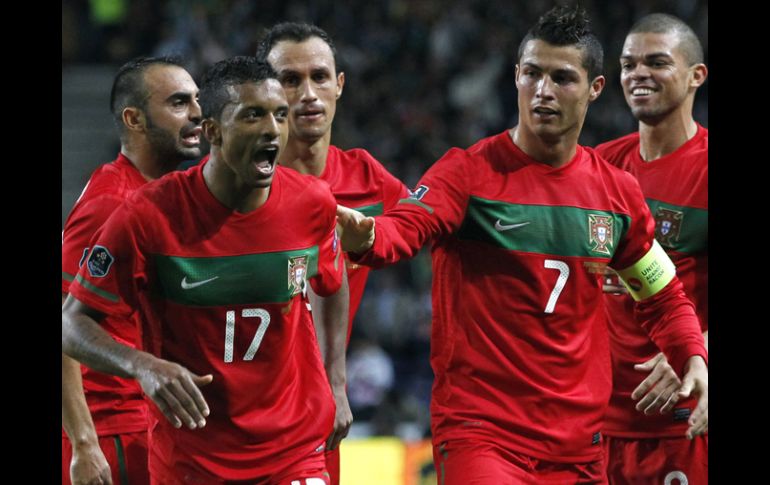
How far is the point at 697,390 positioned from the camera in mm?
5156

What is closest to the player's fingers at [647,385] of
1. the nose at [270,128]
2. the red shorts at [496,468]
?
the red shorts at [496,468]

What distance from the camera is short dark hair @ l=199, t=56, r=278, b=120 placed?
470 centimetres

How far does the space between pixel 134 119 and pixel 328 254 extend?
1.52 meters

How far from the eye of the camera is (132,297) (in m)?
4.54

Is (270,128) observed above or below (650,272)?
above

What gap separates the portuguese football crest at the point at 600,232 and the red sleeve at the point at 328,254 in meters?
1.12

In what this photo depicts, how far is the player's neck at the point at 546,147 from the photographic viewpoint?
17.3 ft

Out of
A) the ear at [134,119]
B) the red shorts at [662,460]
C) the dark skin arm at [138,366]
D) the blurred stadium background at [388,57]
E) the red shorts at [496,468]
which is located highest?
the blurred stadium background at [388,57]

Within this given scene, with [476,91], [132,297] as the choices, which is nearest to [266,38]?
[132,297]

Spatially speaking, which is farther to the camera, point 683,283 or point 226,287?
point 683,283

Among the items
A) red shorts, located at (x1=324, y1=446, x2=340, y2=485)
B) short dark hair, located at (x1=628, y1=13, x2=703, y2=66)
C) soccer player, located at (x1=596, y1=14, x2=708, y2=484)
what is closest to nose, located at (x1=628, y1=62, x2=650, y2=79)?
soccer player, located at (x1=596, y1=14, x2=708, y2=484)

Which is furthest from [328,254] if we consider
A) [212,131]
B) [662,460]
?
[662,460]

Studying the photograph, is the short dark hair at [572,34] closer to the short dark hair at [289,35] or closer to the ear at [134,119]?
the short dark hair at [289,35]

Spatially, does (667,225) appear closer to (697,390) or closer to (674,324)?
(674,324)
